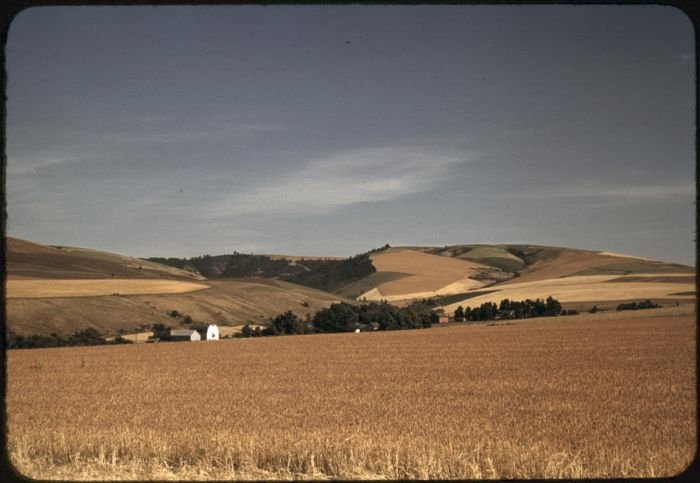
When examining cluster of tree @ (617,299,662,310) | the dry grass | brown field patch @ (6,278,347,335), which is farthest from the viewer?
the dry grass

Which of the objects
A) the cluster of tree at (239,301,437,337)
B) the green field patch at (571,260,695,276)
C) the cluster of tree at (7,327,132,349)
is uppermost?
the green field patch at (571,260,695,276)

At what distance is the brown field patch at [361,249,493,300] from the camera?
98875 millimetres

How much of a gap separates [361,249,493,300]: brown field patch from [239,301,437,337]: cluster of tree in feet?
83.6

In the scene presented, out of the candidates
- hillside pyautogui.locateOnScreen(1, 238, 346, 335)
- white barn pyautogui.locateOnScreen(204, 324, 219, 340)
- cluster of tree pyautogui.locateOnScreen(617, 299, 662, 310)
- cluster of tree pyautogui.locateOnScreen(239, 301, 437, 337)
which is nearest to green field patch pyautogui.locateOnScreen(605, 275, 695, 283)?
cluster of tree pyautogui.locateOnScreen(617, 299, 662, 310)

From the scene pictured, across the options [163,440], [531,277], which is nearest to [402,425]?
[163,440]

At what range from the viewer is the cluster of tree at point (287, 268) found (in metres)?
116

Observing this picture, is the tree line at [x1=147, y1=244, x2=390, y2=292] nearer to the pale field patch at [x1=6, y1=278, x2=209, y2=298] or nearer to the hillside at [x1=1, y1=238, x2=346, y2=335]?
the hillside at [x1=1, y1=238, x2=346, y2=335]

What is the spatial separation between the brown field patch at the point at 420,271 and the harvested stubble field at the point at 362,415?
60.4 metres

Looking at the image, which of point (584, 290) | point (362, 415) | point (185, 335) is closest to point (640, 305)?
point (584, 290)

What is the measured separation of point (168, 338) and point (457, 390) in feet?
136

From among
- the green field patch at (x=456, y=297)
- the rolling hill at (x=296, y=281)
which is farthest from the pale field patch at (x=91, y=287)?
the green field patch at (x=456, y=297)

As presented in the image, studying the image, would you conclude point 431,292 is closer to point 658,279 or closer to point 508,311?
point 508,311

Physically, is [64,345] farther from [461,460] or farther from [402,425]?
[461,460]

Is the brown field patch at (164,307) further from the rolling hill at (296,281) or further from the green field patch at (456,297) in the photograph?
the green field patch at (456,297)
